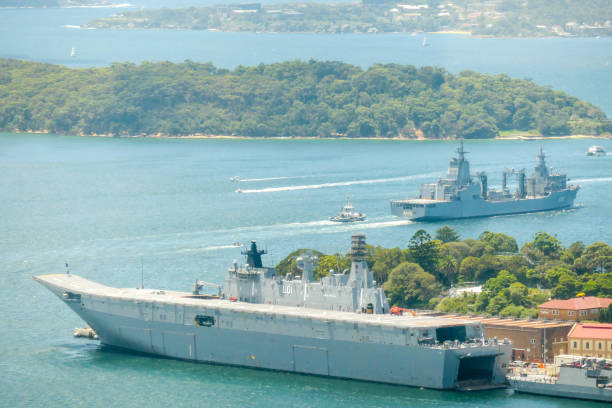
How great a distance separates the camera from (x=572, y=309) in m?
66.4

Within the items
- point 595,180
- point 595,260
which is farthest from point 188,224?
point 595,180

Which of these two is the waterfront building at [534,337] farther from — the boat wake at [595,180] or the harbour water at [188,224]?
the boat wake at [595,180]

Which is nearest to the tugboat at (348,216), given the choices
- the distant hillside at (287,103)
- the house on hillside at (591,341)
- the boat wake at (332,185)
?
the boat wake at (332,185)

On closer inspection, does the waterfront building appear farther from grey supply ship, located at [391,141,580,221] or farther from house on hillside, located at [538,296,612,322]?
grey supply ship, located at [391,141,580,221]

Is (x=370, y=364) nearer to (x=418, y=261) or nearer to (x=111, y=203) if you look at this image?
(x=418, y=261)

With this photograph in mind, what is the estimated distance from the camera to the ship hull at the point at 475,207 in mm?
111125

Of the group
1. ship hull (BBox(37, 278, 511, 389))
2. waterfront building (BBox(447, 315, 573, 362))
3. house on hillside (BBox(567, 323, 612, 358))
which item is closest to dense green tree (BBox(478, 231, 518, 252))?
waterfront building (BBox(447, 315, 573, 362))

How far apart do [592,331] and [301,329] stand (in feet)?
41.3

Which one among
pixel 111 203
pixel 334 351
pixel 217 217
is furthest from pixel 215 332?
pixel 111 203

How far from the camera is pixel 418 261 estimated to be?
79.6 meters

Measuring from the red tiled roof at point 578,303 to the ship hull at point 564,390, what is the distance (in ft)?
24.9

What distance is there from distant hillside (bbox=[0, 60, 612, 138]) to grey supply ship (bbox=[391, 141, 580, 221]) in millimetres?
46631

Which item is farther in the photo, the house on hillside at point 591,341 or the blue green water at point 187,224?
the blue green water at point 187,224

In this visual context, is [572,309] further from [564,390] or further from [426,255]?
[426,255]
